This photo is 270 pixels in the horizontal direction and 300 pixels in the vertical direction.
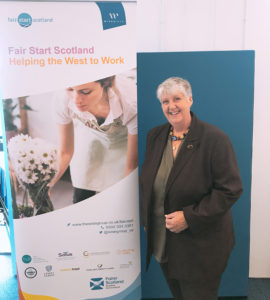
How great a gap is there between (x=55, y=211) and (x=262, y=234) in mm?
1821

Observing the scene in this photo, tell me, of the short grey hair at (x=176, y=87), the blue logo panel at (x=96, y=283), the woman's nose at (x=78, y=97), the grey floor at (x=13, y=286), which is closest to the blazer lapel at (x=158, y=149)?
the short grey hair at (x=176, y=87)

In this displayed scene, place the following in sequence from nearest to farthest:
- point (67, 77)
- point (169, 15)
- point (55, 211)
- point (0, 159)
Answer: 1. point (67, 77)
2. point (55, 211)
3. point (169, 15)
4. point (0, 159)

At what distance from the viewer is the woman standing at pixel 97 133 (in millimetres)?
1831

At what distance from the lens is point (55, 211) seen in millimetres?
1938

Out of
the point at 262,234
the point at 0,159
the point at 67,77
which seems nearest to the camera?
the point at 67,77

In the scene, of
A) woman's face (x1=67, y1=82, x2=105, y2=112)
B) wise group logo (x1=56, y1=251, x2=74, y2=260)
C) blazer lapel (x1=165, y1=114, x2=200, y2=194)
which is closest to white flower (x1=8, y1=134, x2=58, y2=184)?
woman's face (x1=67, y1=82, x2=105, y2=112)

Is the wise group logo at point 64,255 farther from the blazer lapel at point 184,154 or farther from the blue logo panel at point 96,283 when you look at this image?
the blazer lapel at point 184,154

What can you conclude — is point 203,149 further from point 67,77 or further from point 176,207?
point 67,77

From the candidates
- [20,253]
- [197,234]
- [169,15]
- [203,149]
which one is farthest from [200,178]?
[169,15]

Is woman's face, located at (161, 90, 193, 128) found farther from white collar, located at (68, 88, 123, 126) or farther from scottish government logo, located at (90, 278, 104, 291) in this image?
scottish government logo, located at (90, 278, 104, 291)

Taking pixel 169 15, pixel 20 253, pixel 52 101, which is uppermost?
pixel 169 15

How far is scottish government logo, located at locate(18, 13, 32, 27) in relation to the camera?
68.1 inches

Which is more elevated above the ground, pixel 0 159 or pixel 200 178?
pixel 200 178

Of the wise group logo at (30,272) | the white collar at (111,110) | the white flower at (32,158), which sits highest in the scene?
the white collar at (111,110)
